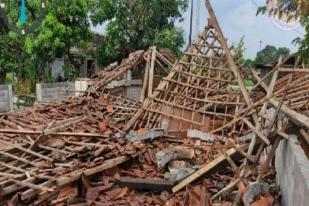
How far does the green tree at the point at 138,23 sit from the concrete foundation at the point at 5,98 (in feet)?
22.7

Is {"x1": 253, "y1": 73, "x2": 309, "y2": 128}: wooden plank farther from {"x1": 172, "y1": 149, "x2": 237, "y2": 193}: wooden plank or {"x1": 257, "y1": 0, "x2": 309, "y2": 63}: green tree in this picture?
{"x1": 172, "y1": 149, "x2": 237, "y2": 193}: wooden plank

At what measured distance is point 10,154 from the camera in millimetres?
6723

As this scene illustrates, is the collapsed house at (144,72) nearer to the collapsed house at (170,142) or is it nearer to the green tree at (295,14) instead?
the collapsed house at (170,142)

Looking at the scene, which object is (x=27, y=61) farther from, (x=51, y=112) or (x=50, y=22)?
(x=51, y=112)

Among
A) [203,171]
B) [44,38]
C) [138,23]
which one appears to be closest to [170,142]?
[203,171]

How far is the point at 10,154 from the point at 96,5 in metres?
14.3

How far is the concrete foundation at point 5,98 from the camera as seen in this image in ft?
46.8

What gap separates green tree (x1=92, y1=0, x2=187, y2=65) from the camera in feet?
65.2

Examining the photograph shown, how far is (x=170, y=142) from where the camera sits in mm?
8422

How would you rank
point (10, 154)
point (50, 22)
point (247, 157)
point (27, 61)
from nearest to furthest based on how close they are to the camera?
point (247, 157) → point (10, 154) → point (50, 22) → point (27, 61)

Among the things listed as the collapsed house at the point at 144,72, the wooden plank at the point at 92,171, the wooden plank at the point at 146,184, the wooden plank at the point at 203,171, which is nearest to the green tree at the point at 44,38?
the collapsed house at the point at 144,72

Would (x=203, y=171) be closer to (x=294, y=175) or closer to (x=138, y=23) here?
(x=294, y=175)

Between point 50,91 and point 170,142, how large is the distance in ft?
28.0

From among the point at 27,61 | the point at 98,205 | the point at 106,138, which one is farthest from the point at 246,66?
the point at 27,61
